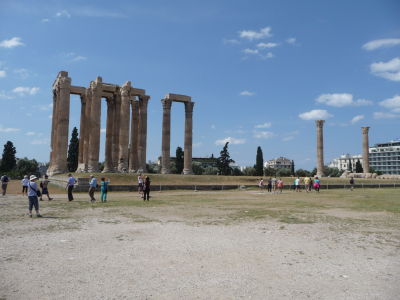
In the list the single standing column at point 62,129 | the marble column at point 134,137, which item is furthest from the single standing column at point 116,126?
the single standing column at point 62,129

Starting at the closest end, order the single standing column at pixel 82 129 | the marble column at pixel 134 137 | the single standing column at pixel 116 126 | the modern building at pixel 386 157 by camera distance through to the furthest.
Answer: the single standing column at pixel 116 126
the single standing column at pixel 82 129
the marble column at pixel 134 137
the modern building at pixel 386 157

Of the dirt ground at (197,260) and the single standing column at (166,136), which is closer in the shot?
the dirt ground at (197,260)

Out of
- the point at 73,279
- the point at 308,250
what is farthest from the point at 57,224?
the point at 308,250

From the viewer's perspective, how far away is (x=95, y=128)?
38.5m

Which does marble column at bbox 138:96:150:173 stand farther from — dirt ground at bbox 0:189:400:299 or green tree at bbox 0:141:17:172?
green tree at bbox 0:141:17:172

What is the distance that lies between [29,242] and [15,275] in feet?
9.66

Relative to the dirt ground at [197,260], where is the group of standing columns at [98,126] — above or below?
above

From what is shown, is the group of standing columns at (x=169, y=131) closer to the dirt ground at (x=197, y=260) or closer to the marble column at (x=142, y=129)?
the marble column at (x=142, y=129)

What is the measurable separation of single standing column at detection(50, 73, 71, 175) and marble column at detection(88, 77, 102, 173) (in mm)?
3187

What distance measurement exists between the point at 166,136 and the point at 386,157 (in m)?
166

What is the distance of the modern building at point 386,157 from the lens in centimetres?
17050

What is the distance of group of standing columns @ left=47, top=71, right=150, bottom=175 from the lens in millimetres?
38875

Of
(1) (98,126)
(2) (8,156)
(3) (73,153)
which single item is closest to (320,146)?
(1) (98,126)

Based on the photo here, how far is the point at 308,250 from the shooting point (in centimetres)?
799
